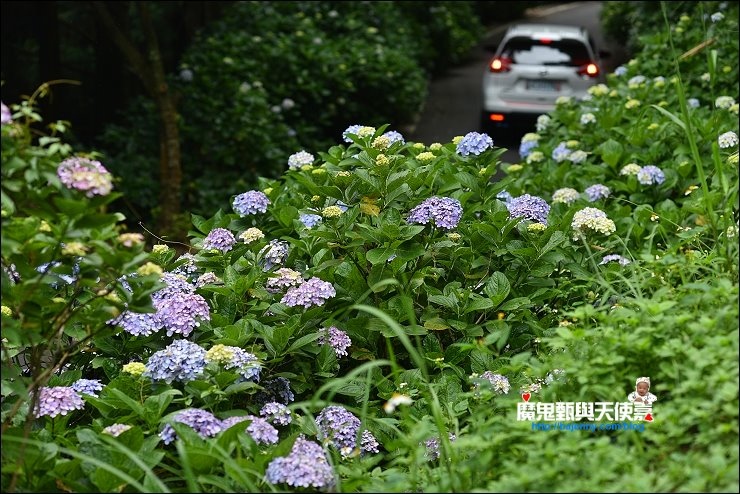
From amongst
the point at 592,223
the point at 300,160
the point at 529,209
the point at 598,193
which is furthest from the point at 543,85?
the point at 529,209

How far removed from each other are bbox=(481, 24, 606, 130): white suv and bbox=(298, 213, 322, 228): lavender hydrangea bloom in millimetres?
8956

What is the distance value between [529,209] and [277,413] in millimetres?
1535

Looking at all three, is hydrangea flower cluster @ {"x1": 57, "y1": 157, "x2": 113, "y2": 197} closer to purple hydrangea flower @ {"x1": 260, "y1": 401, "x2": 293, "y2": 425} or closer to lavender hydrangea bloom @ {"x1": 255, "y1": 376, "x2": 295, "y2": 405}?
purple hydrangea flower @ {"x1": 260, "y1": 401, "x2": 293, "y2": 425}

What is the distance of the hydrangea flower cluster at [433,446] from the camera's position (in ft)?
11.0

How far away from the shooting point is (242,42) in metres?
12.4

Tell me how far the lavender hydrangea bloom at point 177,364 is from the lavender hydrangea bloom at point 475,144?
1.87m

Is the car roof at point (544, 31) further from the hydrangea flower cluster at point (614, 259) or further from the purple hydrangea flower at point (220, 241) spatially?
the purple hydrangea flower at point (220, 241)

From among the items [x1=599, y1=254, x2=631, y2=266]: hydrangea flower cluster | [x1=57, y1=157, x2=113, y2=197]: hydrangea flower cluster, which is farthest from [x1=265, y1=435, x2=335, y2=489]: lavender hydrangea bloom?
[x1=599, y1=254, x2=631, y2=266]: hydrangea flower cluster

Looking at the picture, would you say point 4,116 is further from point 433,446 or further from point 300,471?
point 433,446

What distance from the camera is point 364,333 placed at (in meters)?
3.97

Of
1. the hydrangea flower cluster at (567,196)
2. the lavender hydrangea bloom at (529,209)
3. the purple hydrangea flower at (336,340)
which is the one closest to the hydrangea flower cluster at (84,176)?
the purple hydrangea flower at (336,340)

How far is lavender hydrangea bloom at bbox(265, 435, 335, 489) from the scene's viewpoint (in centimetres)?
283

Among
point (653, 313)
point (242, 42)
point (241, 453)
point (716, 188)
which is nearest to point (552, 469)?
point (653, 313)

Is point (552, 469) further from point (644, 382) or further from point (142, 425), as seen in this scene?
point (142, 425)
